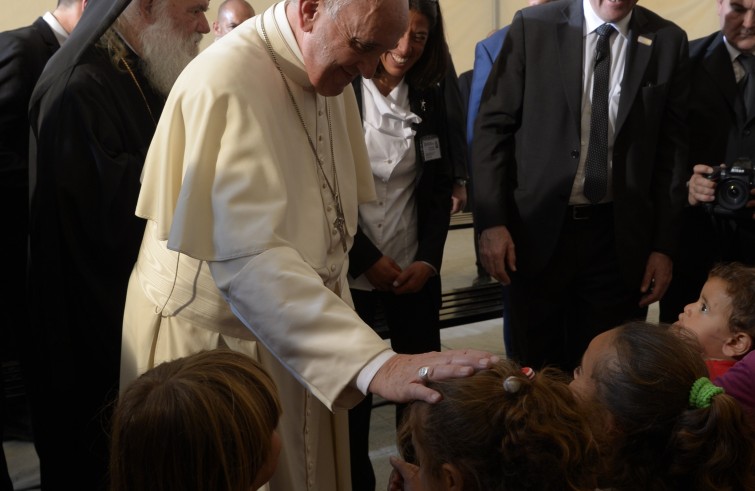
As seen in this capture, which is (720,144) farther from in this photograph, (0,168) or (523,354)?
(0,168)

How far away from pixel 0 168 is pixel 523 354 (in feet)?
7.64

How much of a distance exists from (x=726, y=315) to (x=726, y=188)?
2.97 feet

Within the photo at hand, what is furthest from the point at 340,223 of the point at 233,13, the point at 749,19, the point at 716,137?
the point at 233,13

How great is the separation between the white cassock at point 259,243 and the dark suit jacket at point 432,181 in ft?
3.03

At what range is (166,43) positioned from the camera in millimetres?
3021

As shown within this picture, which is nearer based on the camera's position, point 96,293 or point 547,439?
point 547,439

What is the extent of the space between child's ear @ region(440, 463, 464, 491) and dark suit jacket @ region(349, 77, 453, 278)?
1.73 metres

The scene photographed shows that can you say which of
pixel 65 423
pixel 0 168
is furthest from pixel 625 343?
pixel 0 168

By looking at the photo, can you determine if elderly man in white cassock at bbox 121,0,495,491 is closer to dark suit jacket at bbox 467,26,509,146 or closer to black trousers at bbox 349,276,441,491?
black trousers at bbox 349,276,441,491

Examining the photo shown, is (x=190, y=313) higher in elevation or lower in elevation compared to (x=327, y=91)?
lower

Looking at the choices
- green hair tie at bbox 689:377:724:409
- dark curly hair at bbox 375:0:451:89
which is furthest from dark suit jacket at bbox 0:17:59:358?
green hair tie at bbox 689:377:724:409

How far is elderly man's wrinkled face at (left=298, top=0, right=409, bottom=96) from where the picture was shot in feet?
5.80

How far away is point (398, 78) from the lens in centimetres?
322

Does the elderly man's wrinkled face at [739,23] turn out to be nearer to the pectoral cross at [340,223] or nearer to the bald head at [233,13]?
the pectoral cross at [340,223]
